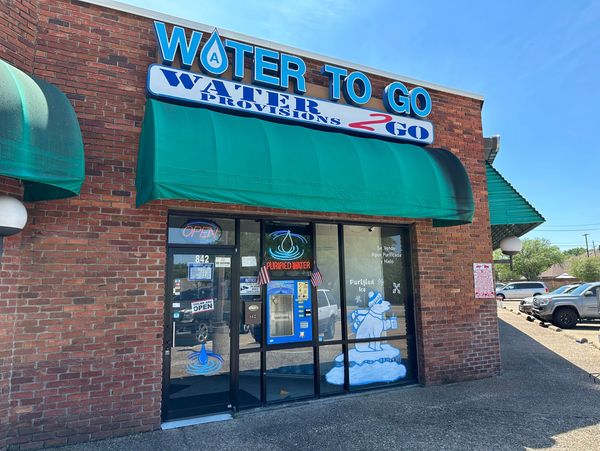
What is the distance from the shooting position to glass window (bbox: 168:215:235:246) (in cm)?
528

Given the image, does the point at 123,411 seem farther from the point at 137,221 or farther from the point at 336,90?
the point at 336,90

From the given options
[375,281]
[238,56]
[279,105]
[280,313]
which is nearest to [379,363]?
[375,281]

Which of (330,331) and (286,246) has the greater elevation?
(286,246)

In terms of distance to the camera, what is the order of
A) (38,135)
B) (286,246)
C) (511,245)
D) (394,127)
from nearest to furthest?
(38,135)
(286,246)
(394,127)
(511,245)

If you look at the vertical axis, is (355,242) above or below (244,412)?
above

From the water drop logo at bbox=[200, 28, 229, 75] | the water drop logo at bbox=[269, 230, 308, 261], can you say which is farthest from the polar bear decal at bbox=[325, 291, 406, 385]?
the water drop logo at bbox=[200, 28, 229, 75]

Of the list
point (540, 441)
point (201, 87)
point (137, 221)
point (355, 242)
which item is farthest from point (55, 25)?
point (540, 441)

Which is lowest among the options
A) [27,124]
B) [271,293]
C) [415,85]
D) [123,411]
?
[123,411]

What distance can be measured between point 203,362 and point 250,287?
1.18 meters

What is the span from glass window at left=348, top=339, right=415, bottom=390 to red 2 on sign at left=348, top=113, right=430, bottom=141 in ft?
11.4

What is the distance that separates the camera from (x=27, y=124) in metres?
3.68

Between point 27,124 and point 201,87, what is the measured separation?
7.27ft

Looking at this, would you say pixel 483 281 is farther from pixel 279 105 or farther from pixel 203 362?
pixel 203 362

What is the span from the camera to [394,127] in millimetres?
6570
